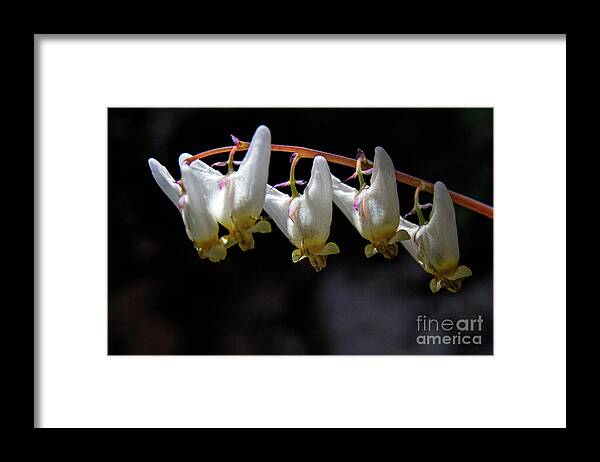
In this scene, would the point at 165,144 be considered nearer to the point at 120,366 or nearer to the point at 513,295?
the point at 120,366

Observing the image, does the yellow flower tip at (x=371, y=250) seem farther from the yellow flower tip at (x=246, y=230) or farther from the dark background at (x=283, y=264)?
the dark background at (x=283, y=264)

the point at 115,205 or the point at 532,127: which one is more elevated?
the point at 532,127

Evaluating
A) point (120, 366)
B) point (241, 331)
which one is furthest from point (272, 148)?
point (120, 366)

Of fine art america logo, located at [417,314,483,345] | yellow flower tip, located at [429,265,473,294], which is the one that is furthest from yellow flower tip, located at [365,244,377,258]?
fine art america logo, located at [417,314,483,345]

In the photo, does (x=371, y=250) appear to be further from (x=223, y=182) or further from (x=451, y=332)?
(x=451, y=332)

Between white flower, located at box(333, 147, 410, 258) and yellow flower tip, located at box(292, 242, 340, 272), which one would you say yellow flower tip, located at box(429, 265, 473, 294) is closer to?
white flower, located at box(333, 147, 410, 258)

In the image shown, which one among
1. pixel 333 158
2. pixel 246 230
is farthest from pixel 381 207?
pixel 246 230
